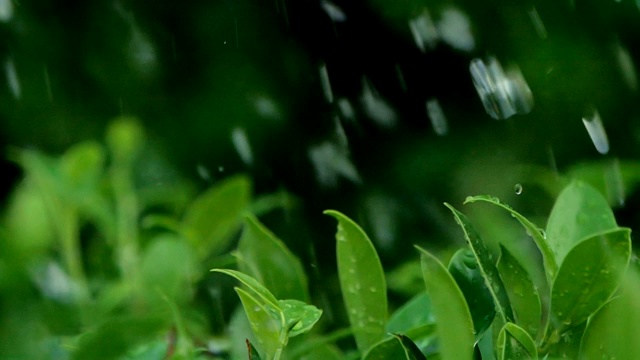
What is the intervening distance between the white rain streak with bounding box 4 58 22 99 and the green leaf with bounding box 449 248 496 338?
62.2 inches

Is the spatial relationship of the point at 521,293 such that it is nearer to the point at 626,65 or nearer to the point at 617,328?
the point at 617,328

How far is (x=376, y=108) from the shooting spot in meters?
1.74

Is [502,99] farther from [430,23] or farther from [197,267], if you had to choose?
[197,267]

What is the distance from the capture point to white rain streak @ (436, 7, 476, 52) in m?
1.66

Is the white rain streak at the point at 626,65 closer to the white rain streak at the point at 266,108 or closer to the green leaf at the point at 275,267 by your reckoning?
the white rain streak at the point at 266,108

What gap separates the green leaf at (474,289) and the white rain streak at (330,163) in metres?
1.21

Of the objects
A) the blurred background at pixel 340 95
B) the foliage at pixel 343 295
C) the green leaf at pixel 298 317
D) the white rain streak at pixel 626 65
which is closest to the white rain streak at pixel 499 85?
the blurred background at pixel 340 95

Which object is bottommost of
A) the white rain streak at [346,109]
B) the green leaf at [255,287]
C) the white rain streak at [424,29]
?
the white rain streak at [346,109]

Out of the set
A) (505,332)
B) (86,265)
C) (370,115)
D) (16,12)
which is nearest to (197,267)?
(86,265)

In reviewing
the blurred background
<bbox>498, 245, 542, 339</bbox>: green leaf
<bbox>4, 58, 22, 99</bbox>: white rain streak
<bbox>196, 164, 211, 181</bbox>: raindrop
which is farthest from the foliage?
<bbox>4, 58, 22, 99</bbox>: white rain streak

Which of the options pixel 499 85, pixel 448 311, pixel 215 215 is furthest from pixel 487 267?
pixel 499 85

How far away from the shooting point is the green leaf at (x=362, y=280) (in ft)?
1.66

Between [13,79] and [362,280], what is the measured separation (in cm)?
157

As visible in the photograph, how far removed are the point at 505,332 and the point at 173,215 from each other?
808 millimetres
